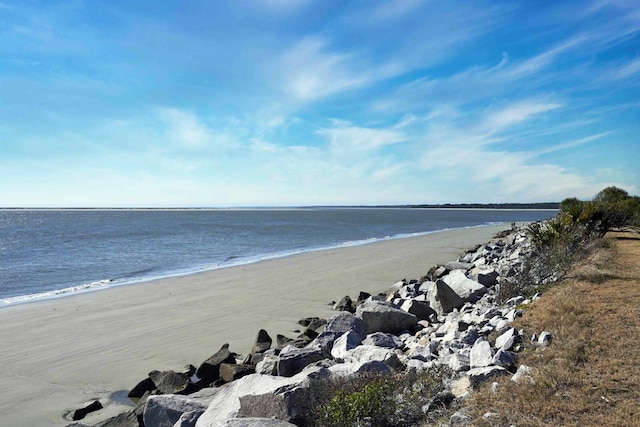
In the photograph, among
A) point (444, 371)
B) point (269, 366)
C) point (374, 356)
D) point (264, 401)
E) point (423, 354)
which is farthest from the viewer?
point (269, 366)

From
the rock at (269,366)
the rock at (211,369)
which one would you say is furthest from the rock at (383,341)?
the rock at (211,369)

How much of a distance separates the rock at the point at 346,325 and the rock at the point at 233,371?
163 centimetres

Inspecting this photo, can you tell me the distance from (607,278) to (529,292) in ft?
6.22

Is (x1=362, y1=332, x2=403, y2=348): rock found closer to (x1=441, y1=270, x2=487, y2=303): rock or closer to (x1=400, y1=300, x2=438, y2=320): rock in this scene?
(x1=400, y1=300, x2=438, y2=320): rock

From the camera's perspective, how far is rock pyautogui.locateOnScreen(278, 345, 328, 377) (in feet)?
20.3

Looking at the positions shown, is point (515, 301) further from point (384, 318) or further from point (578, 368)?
point (578, 368)

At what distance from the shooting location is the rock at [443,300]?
9.95 meters

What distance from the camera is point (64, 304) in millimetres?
14273

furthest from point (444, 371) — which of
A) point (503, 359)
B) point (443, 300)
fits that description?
point (443, 300)

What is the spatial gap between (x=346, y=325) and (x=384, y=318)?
0.81 meters

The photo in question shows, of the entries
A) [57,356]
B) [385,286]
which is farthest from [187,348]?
[385,286]

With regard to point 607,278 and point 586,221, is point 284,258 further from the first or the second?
point 607,278

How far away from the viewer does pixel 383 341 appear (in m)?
7.58

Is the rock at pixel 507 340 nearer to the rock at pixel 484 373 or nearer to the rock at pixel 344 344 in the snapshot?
the rock at pixel 484 373
